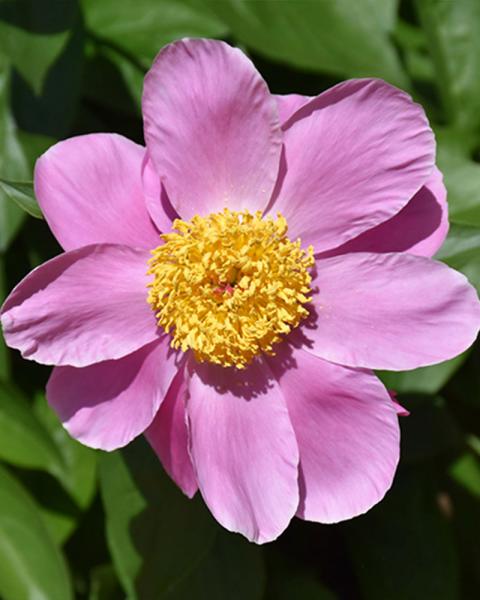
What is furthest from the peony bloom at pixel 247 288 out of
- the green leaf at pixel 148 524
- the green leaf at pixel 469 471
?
the green leaf at pixel 469 471

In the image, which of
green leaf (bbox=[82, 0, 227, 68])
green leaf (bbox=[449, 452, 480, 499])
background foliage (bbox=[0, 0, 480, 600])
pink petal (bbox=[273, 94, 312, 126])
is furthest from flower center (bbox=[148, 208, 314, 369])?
green leaf (bbox=[449, 452, 480, 499])

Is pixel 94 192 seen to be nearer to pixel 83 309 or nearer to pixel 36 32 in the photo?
pixel 83 309

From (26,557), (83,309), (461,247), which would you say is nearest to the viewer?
(83,309)

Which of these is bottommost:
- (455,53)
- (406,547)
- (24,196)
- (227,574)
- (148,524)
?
(406,547)

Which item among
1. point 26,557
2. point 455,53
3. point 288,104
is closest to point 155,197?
point 288,104

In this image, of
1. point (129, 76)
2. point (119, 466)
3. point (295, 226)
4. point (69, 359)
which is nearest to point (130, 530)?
point (119, 466)

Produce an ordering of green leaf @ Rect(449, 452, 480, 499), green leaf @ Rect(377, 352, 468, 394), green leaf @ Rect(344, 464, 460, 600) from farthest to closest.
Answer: green leaf @ Rect(449, 452, 480, 499) → green leaf @ Rect(344, 464, 460, 600) → green leaf @ Rect(377, 352, 468, 394)

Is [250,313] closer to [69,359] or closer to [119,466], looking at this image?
[69,359]

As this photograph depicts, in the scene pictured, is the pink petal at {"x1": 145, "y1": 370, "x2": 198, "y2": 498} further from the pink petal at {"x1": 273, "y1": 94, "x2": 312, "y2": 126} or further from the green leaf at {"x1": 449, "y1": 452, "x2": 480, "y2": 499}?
the green leaf at {"x1": 449, "y1": 452, "x2": 480, "y2": 499}

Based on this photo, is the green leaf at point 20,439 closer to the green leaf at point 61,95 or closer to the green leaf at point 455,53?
the green leaf at point 61,95
